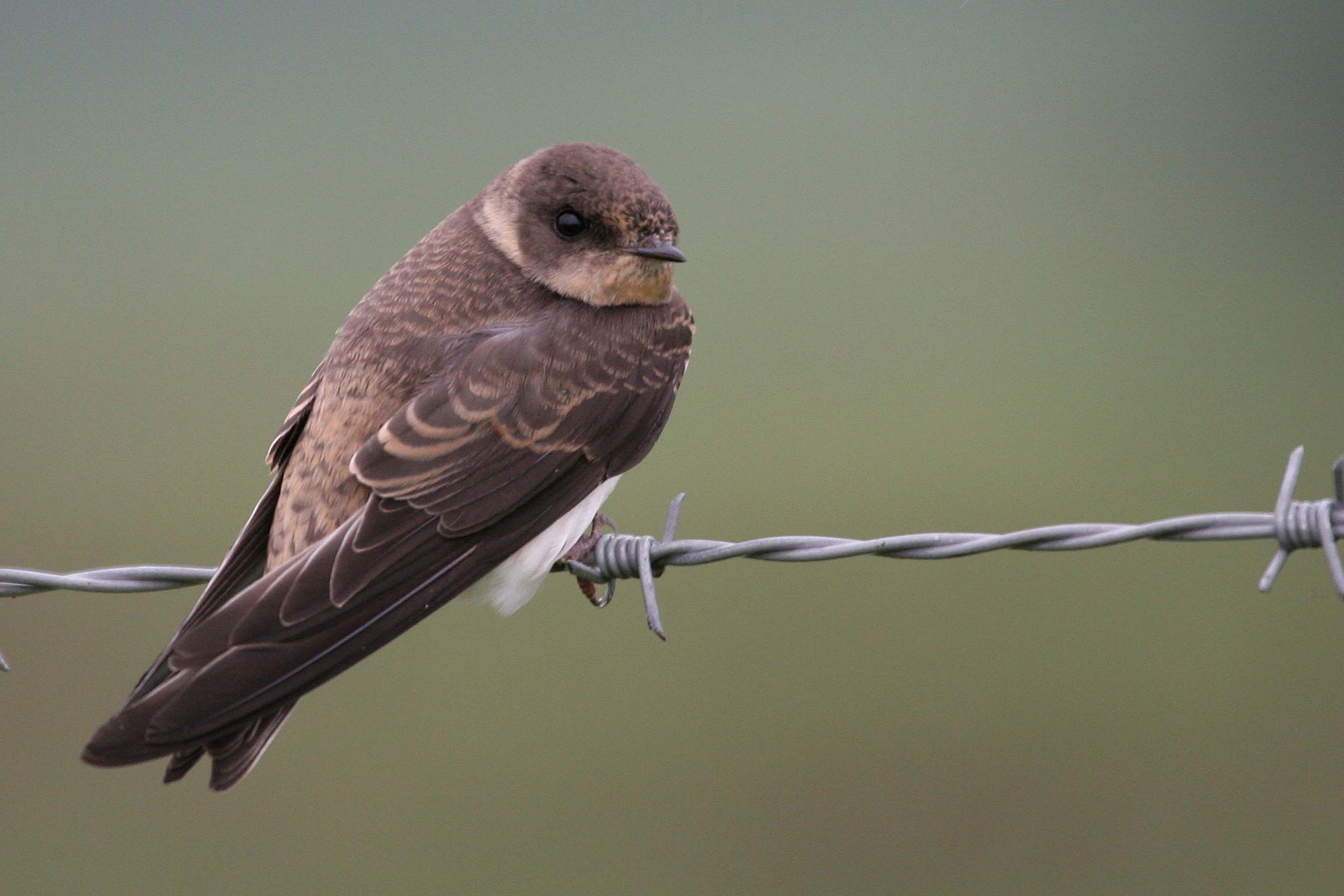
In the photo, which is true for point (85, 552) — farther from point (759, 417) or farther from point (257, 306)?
point (759, 417)

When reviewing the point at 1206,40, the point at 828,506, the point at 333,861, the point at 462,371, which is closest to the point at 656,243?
the point at 462,371

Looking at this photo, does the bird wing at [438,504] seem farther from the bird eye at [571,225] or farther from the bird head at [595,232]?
the bird eye at [571,225]

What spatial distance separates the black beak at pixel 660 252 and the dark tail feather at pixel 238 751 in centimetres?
158

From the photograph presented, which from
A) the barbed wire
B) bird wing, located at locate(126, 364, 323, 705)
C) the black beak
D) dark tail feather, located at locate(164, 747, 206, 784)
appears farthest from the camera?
the black beak

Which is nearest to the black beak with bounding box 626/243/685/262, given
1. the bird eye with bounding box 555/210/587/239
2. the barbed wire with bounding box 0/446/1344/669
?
the bird eye with bounding box 555/210/587/239

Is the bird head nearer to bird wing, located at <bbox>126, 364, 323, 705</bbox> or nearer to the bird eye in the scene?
the bird eye

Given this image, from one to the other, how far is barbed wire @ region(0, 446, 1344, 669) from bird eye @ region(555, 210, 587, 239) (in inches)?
38.0

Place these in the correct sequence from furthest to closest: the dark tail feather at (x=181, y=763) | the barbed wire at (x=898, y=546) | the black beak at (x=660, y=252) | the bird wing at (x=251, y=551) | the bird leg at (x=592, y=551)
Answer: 1. the black beak at (x=660, y=252)
2. the bird leg at (x=592, y=551)
3. the bird wing at (x=251, y=551)
4. the dark tail feather at (x=181, y=763)
5. the barbed wire at (x=898, y=546)

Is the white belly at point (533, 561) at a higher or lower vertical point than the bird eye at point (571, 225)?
lower

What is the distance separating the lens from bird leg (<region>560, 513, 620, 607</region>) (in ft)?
13.5

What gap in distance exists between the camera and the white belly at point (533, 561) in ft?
13.6

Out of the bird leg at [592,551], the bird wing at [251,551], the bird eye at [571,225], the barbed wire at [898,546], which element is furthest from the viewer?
the bird eye at [571,225]

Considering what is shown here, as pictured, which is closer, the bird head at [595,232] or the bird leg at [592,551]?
the bird leg at [592,551]

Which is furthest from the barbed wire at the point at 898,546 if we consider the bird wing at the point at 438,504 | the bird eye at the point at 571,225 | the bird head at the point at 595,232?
the bird eye at the point at 571,225
